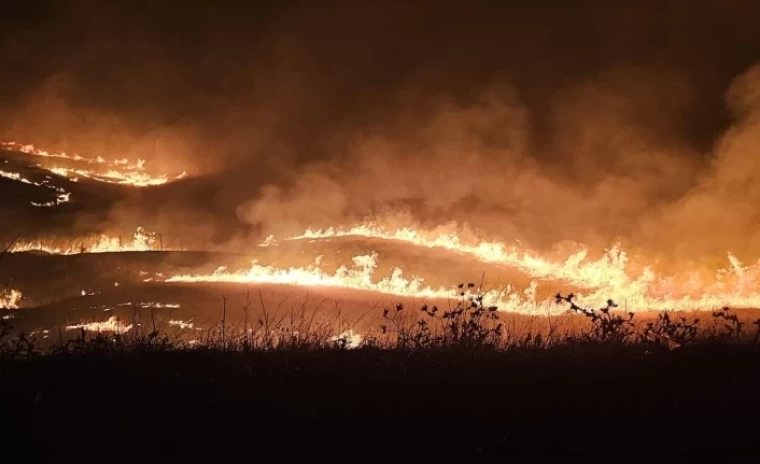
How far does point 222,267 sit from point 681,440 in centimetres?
3877

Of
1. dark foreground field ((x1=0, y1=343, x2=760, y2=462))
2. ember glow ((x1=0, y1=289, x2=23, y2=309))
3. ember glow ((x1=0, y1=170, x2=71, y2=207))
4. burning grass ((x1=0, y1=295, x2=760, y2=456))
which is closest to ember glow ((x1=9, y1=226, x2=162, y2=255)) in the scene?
ember glow ((x1=0, y1=170, x2=71, y2=207))

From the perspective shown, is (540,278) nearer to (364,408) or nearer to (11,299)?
(364,408)

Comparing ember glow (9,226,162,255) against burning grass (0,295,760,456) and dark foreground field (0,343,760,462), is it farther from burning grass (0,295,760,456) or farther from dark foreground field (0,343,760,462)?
dark foreground field (0,343,760,462)

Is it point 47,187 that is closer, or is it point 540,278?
point 540,278

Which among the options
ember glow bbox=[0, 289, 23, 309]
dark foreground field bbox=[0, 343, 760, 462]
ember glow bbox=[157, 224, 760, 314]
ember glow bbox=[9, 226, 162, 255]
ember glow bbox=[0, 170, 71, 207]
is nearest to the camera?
dark foreground field bbox=[0, 343, 760, 462]

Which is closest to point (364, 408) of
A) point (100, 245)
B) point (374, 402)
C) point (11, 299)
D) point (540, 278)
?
point (374, 402)

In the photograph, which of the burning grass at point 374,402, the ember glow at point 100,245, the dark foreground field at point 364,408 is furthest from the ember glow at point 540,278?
the dark foreground field at point 364,408

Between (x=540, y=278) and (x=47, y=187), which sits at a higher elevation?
(x=47, y=187)

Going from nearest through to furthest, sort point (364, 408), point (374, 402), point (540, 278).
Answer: point (364, 408)
point (374, 402)
point (540, 278)

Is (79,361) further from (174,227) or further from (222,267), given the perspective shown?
(174,227)

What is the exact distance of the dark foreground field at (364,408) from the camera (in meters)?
5.83

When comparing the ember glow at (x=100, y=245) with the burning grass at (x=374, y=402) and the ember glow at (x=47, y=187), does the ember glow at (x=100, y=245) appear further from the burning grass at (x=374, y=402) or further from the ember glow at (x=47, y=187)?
the burning grass at (x=374, y=402)

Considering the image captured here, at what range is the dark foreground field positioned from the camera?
5.83 meters

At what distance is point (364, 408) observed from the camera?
6.70 m
